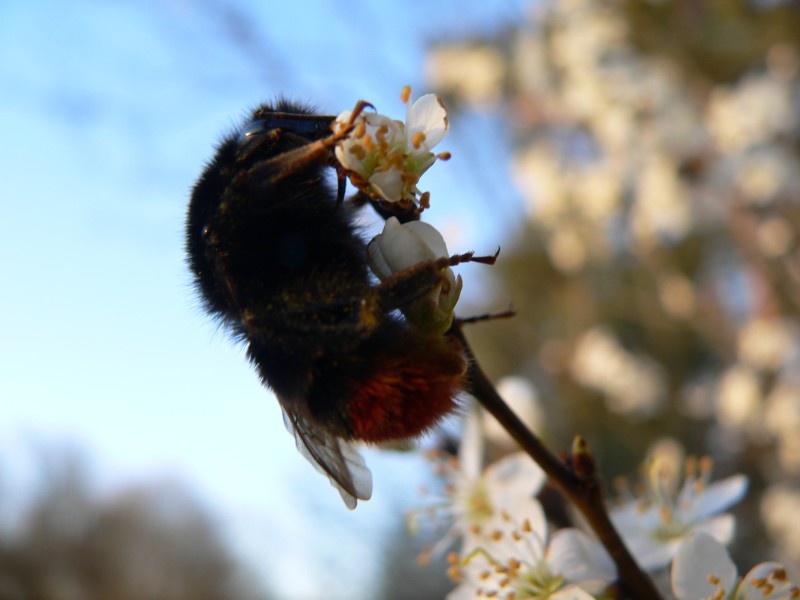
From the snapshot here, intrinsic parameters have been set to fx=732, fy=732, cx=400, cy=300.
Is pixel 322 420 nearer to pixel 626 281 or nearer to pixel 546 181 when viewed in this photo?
pixel 546 181

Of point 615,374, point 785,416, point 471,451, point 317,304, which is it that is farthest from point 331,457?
point 615,374

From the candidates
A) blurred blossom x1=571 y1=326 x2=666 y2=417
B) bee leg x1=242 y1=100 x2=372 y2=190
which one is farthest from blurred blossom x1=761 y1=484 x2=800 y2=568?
bee leg x1=242 y1=100 x2=372 y2=190

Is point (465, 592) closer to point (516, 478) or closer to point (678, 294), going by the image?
point (516, 478)

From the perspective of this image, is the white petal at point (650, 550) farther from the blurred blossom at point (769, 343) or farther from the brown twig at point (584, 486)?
the blurred blossom at point (769, 343)

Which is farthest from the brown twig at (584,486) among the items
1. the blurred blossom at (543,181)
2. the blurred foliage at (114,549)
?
the blurred foliage at (114,549)

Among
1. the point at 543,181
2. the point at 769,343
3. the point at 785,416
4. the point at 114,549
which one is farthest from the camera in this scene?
the point at 114,549
